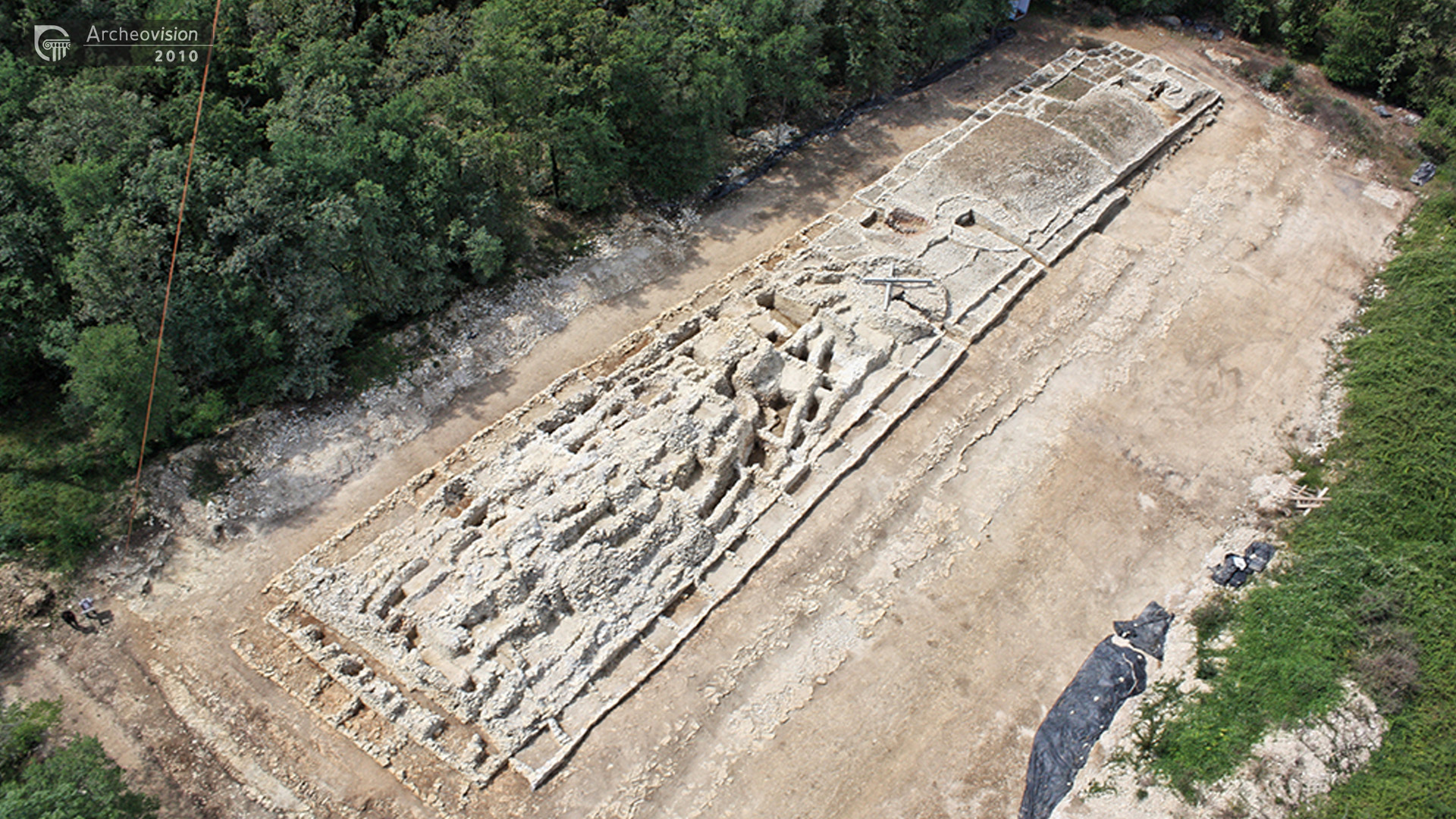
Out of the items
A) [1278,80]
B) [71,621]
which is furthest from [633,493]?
[1278,80]

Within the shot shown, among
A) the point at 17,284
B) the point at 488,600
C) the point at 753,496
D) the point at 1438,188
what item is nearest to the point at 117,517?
the point at 17,284

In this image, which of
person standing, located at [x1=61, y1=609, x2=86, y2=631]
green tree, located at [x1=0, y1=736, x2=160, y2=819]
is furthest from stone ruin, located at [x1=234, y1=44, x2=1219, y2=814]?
person standing, located at [x1=61, y1=609, x2=86, y2=631]

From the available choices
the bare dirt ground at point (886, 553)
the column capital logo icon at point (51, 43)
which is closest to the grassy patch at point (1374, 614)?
the bare dirt ground at point (886, 553)

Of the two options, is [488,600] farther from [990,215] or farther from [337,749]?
[990,215]

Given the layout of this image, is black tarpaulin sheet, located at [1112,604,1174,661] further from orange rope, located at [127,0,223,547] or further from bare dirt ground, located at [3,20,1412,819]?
orange rope, located at [127,0,223,547]

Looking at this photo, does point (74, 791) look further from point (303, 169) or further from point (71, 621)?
point (303, 169)

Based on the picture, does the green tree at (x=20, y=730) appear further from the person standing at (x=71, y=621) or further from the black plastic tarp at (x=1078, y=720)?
the black plastic tarp at (x=1078, y=720)
